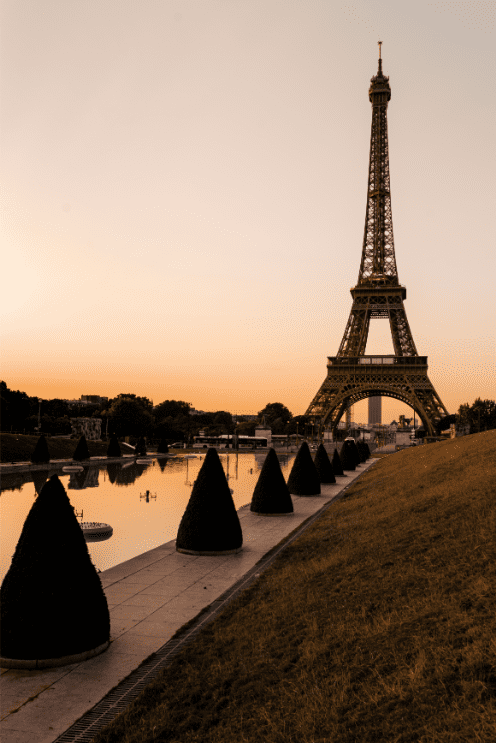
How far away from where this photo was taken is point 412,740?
17.3 ft

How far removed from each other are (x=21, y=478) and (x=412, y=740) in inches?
1408

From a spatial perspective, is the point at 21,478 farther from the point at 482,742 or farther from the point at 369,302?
the point at 369,302

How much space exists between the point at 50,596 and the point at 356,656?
408 cm

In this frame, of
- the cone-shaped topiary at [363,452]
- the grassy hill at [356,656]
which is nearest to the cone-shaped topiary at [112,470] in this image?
the cone-shaped topiary at [363,452]

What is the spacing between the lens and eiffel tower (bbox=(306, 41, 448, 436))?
69312 mm

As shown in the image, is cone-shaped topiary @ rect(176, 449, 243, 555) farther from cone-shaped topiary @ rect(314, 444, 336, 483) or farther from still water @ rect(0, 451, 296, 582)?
cone-shaped topiary @ rect(314, 444, 336, 483)

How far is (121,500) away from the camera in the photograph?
2880 cm

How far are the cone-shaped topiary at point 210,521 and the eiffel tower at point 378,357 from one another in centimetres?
5252

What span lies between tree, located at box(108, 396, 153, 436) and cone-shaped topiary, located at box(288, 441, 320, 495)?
70.7 metres

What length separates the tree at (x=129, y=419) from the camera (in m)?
97.4

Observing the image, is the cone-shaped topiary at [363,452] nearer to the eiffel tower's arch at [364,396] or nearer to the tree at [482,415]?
the eiffel tower's arch at [364,396]

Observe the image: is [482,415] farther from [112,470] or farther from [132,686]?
[132,686]

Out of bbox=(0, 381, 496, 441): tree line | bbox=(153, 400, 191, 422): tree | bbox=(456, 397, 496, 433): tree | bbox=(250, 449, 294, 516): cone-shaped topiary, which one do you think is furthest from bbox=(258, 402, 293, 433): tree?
bbox=(250, 449, 294, 516): cone-shaped topiary

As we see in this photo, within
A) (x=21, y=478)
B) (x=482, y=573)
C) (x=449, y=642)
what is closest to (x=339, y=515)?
(x=482, y=573)
